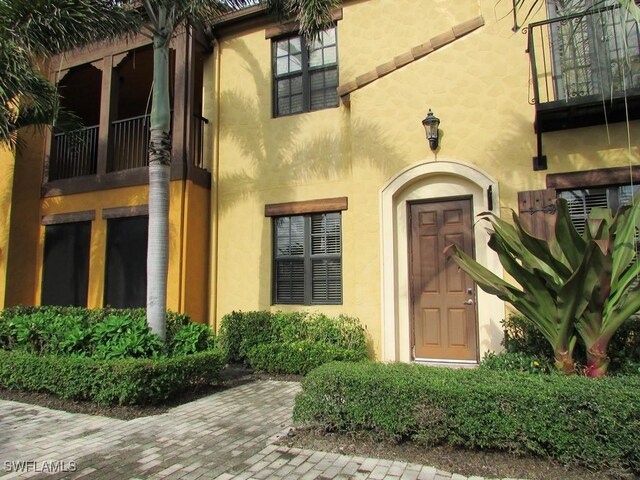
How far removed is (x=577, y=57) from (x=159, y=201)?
6.49 meters

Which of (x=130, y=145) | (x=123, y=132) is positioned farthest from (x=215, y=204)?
(x=123, y=132)

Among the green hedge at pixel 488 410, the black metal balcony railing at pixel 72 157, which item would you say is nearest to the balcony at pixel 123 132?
the black metal balcony railing at pixel 72 157

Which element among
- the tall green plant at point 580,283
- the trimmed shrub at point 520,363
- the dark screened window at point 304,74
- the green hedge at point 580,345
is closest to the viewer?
the tall green plant at point 580,283

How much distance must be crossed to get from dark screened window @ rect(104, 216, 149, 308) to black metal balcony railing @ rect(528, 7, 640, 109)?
7557 mm

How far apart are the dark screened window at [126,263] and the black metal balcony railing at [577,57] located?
7.56 metres

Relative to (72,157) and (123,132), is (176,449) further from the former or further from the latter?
(72,157)

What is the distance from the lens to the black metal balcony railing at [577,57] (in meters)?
6.15

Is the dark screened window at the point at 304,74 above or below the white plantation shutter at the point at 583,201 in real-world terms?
above

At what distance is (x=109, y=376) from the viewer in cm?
524

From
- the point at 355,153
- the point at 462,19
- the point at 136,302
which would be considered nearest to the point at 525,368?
the point at 355,153

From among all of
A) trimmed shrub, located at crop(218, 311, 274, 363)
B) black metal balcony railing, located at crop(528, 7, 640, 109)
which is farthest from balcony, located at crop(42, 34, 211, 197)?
black metal balcony railing, located at crop(528, 7, 640, 109)

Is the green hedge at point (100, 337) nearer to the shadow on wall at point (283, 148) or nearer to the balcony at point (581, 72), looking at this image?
the shadow on wall at point (283, 148)

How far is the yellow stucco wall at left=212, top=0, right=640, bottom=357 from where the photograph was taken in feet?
21.7

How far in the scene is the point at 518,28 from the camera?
6.39m
